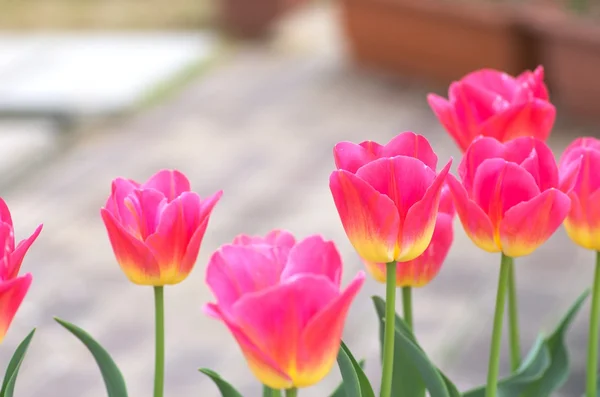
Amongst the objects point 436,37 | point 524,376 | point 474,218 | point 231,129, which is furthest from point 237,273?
point 436,37

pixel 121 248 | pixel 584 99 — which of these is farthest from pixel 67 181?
pixel 121 248

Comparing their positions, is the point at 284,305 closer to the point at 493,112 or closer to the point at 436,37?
the point at 493,112

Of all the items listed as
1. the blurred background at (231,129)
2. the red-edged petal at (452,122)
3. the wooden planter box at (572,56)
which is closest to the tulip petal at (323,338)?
the red-edged petal at (452,122)

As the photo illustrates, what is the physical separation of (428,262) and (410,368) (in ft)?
0.21

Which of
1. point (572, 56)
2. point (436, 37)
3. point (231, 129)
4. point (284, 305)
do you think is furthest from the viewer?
point (436, 37)

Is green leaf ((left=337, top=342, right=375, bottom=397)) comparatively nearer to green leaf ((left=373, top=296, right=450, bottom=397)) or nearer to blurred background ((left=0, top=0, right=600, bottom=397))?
green leaf ((left=373, top=296, right=450, bottom=397))

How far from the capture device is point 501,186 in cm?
54

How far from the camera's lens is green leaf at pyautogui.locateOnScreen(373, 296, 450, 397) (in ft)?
1.90

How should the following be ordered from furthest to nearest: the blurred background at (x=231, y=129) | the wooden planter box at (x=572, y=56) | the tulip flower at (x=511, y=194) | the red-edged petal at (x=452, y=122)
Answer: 1. the wooden planter box at (x=572, y=56)
2. the blurred background at (x=231, y=129)
3. the red-edged petal at (x=452, y=122)
4. the tulip flower at (x=511, y=194)

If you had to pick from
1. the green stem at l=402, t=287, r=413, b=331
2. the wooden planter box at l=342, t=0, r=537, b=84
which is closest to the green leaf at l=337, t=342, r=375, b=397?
the green stem at l=402, t=287, r=413, b=331

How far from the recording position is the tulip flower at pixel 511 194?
53 centimetres

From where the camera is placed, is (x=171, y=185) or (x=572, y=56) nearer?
(x=171, y=185)

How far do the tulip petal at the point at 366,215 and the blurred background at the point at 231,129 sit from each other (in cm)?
171

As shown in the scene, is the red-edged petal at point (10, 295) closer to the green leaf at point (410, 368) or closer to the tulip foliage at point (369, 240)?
the tulip foliage at point (369, 240)
